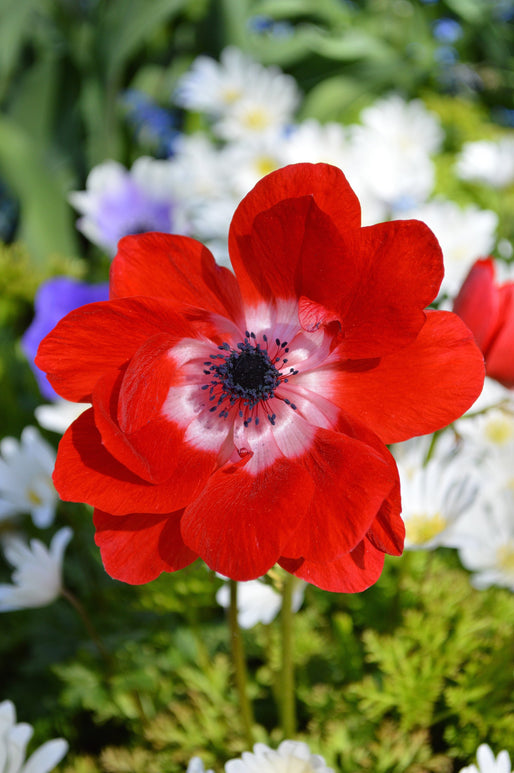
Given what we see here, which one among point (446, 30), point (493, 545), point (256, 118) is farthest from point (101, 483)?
point (446, 30)

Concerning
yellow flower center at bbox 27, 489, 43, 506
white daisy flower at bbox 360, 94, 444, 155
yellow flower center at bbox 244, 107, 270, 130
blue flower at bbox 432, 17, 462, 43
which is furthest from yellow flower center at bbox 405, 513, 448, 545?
blue flower at bbox 432, 17, 462, 43

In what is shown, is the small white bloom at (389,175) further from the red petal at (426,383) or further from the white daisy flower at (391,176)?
the red petal at (426,383)

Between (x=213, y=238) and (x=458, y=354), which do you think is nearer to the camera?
(x=458, y=354)

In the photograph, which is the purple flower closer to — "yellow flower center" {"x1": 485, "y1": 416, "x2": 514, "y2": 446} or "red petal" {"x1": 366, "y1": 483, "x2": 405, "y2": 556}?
"yellow flower center" {"x1": 485, "y1": 416, "x2": 514, "y2": 446}

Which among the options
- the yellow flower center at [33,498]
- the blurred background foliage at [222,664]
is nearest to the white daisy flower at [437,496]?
the blurred background foliage at [222,664]

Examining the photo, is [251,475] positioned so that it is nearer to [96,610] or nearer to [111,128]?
[96,610]

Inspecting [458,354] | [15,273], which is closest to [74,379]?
[458,354]
